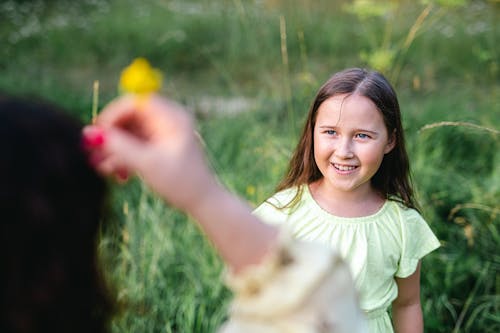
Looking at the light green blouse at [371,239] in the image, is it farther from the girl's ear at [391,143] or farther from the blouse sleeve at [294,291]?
the blouse sleeve at [294,291]

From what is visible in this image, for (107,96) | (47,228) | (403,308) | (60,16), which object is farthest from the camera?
(60,16)

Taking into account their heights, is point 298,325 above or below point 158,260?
above

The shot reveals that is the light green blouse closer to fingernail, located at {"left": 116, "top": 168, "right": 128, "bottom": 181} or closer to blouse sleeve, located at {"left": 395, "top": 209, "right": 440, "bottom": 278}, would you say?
blouse sleeve, located at {"left": 395, "top": 209, "right": 440, "bottom": 278}

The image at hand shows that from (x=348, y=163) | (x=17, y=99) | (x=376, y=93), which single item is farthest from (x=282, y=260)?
(x=376, y=93)

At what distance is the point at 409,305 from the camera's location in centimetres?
203

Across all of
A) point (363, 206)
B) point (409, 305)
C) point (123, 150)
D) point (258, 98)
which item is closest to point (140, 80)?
point (123, 150)

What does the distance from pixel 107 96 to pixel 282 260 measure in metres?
4.73

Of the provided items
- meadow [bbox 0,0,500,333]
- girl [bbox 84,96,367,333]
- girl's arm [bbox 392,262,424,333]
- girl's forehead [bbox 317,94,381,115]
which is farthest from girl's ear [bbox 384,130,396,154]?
girl [bbox 84,96,367,333]

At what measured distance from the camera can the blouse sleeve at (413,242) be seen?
6.33 ft

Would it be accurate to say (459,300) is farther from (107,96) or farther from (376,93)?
(107,96)

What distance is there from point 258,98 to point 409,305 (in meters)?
2.95

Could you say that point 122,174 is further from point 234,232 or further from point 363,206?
point 363,206

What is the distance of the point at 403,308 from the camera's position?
2039 millimetres

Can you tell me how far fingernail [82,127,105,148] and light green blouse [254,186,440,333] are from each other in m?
1.05
